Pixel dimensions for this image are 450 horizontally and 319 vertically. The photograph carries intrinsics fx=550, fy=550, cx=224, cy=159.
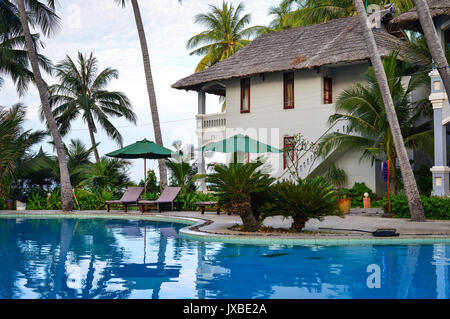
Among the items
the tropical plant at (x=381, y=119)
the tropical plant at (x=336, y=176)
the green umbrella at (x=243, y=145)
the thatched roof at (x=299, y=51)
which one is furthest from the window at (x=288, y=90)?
the green umbrella at (x=243, y=145)

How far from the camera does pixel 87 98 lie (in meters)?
35.9

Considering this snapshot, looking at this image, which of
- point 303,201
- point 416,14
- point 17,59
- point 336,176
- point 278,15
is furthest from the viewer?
point 278,15

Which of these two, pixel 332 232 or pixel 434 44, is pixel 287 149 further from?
pixel 332 232

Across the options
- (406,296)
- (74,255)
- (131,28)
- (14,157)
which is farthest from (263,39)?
(406,296)

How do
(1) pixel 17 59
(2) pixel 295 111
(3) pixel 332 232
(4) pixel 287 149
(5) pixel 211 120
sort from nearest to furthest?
(3) pixel 332 232 → (4) pixel 287 149 → (2) pixel 295 111 → (5) pixel 211 120 → (1) pixel 17 59

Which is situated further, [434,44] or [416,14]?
[416,14]

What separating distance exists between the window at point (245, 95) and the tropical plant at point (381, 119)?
A: 273 inches

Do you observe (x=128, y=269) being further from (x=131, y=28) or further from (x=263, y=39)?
(x=263, y=39)

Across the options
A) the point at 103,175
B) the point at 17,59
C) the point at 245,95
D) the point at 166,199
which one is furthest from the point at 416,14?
the point at 17,59

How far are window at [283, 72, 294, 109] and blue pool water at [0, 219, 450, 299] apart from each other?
13610 millimetres

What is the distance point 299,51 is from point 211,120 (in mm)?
6015

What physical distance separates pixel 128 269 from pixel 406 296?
4.29 m

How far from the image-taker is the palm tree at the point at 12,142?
76.9 ft
